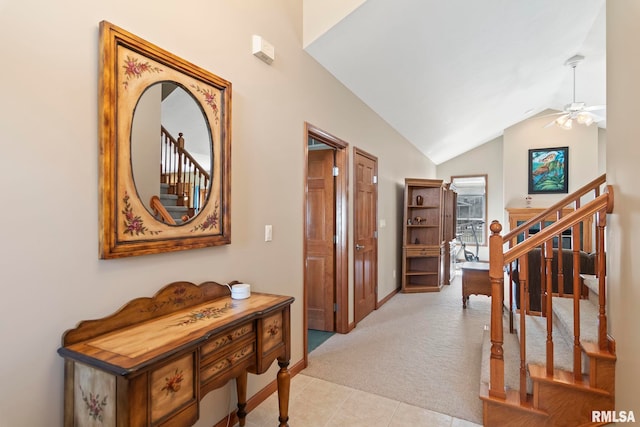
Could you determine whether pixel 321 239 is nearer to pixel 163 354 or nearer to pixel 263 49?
pixel 263 49

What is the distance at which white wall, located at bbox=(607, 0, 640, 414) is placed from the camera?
1.63m

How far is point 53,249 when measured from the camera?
121cm

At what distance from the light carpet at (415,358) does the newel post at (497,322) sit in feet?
0.91

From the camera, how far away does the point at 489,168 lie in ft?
27.9

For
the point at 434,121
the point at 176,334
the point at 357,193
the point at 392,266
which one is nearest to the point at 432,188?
the point at 434,121

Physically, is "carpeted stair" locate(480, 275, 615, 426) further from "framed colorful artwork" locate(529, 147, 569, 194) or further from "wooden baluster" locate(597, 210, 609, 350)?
"framed colorful artwork" locate(529, 147, 569, 194)

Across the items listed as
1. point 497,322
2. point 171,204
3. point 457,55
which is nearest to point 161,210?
point 171,204

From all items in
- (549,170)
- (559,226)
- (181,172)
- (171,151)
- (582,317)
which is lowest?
(582,317)

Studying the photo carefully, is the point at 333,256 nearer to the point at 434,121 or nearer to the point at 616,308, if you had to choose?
the point at 616,308

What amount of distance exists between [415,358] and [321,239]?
1.47 metres

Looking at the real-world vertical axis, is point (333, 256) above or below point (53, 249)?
below

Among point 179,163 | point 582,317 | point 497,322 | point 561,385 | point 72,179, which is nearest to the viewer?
point 72,179

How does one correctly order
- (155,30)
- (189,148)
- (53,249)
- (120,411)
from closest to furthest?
(120,411) → (53,249) → (155,30) → (189,148)

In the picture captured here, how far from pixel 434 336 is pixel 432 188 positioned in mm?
2956
